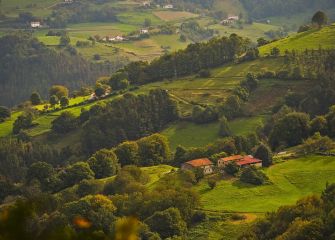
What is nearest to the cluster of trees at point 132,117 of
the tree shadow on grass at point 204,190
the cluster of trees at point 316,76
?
the cluster of trees at point 316,76

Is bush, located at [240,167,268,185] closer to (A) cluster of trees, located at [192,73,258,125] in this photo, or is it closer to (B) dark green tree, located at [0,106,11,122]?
(A) cluster of trees, located at [192,73,258,125]

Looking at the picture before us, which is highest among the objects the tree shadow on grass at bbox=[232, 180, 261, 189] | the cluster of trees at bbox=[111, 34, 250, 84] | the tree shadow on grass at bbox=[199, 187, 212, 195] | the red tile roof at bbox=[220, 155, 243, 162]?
the cluster of trees at bbox=[111, 34, 250, 84]

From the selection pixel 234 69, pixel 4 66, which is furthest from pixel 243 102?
pixel 4 66

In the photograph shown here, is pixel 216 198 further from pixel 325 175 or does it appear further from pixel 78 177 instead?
pixel 78 177

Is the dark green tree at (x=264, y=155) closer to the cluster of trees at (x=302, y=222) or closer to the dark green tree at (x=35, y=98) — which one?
the cluster of trees at (x=302, y=222)

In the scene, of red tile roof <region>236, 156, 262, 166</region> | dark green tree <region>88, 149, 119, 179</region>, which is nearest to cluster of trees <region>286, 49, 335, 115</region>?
red tile roof <region>236, 156, 262, 166</region>

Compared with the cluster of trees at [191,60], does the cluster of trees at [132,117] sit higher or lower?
lower
